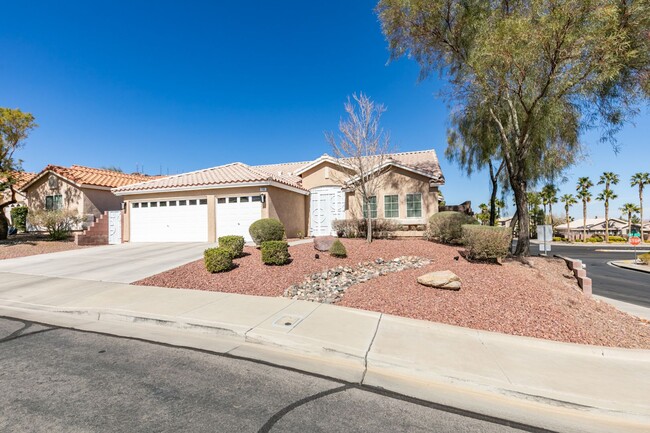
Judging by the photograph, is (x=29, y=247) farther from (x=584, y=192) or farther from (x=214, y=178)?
(x=584, y=192)

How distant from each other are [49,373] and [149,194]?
1463cm

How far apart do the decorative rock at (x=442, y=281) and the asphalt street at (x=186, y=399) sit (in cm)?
428

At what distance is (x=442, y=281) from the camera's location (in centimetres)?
719

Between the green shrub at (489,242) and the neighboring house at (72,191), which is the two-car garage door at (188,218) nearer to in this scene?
the neighboring house at (72,191)

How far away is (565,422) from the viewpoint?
3125 mm

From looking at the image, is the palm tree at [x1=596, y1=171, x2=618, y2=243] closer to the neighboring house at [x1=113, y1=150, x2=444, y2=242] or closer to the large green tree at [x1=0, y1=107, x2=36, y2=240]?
the neighboring house at [x1=113, y1=150, x2=444, y2=242]

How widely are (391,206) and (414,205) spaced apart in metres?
1.29

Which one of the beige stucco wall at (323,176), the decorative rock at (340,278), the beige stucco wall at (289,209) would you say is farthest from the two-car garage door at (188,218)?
the decorative rock at (340,278)

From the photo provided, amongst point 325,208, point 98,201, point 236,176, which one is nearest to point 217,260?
point 236,176

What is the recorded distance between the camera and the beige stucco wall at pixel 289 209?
1498cm

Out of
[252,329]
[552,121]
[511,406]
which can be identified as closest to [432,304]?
[511,406]


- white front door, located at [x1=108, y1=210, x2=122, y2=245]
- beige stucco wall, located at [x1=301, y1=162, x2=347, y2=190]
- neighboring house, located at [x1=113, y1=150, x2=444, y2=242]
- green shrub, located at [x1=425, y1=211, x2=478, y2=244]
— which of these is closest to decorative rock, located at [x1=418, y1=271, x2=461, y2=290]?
green shrub, located at [x1=425, y1=211, x2=478, y2=244]

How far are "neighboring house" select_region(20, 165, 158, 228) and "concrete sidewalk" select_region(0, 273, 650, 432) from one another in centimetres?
1434

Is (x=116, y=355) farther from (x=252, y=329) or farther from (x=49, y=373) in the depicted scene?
(x=252, y=329)
